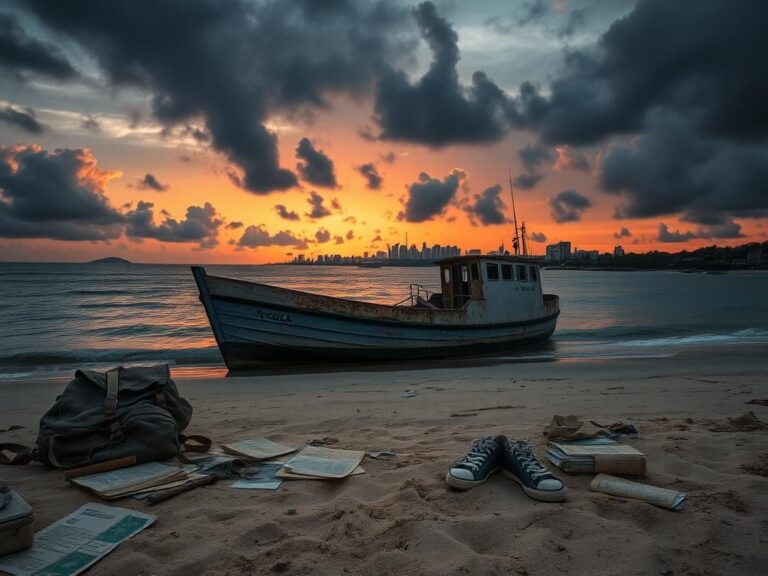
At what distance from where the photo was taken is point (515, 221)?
17.0 m

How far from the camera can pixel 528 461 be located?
2957 millimetres

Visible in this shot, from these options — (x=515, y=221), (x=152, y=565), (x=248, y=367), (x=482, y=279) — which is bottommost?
(x=248, y=367)

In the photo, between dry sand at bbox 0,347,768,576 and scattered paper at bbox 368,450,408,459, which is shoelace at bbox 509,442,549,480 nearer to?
dry sand at bbox 0,347,768,576

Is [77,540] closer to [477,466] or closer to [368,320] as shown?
[477,466]

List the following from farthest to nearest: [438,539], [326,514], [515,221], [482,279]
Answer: [515,221], [482,279], [326,514], [438,539]

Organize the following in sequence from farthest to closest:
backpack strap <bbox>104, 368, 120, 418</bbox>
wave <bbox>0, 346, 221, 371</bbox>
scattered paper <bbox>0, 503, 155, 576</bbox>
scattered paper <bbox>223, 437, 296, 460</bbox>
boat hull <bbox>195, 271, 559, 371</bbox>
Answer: wave <bbox>0, 346, 221, 371</bbox>, boat hull <bbox>195, 271, 559, 371</bbox>, scattered paper <bbox>223, 437, 296, 460</bbox>, backpack strap <bbox>104, 368, 120, 418</bbox>, scattered paper <bbox>0, 503, 155, 576</bbox>

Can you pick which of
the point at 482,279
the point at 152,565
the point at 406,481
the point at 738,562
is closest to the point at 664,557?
the point at 738,562

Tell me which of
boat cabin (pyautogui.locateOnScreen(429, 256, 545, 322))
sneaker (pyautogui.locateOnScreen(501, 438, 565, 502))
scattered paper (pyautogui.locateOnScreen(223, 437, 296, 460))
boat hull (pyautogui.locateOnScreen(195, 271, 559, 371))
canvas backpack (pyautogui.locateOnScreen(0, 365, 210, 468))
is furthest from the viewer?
boat cabin (pyautogui.locateOnScreen(429, 256, 545, 322))

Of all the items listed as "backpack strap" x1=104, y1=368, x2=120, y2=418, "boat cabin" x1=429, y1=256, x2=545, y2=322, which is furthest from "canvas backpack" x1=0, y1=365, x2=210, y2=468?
"boat cabin" x1=429, y1=256, x2=545, y2=322

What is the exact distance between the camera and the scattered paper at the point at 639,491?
2.53m

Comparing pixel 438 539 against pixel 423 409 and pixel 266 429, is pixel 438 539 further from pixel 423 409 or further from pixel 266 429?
pixel 423 409

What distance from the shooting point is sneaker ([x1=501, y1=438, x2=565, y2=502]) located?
8.72 ft

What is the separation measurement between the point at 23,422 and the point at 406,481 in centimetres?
544

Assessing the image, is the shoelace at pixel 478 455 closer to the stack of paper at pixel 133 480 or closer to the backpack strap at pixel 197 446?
the stack of paper at pixel 133 480
